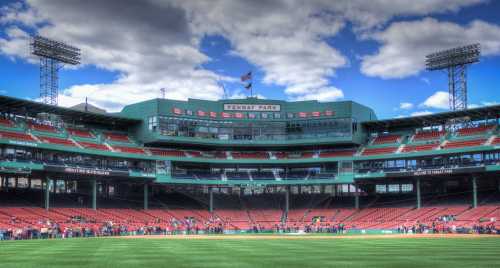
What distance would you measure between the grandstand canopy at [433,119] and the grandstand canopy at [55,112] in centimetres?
4379

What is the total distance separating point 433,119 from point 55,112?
204 feet

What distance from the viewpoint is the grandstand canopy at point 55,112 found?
255ft

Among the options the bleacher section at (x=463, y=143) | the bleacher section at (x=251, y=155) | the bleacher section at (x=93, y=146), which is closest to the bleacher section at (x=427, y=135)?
the bleacher section at (x=463, y=143)

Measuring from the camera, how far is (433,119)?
302 feet

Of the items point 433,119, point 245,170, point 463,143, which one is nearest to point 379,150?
point 433,119

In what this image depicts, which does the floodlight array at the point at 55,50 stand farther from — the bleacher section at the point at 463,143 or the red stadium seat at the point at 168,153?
the bleacher section at the point at 463,143

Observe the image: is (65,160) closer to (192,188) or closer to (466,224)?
(192,188)

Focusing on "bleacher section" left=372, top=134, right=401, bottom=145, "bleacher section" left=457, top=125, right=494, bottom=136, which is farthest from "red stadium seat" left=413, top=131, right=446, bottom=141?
"bleacher section" left=372, top=134, right=401, bottom=145

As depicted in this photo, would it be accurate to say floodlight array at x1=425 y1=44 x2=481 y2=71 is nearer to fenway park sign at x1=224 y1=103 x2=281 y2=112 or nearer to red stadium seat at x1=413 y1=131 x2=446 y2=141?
red stadium seat at x1=413 y1=131 x2=446 y2=141

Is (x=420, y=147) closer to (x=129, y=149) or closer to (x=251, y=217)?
(x=251, y=217)

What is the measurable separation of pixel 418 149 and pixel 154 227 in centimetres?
4378

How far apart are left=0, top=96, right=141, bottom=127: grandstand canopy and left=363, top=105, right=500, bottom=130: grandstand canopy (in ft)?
144

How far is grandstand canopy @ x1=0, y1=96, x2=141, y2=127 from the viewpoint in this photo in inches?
3063

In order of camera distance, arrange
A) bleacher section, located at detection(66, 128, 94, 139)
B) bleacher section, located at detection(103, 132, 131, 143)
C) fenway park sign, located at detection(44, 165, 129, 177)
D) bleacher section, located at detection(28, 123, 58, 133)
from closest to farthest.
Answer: fenway park sign, located at detection(44, 165, 129, 177) → bleacher section, located at detection(28, 123, 58, 133) → bleacher section, located at detection(66, 128, 94, 139) → bleacher section, located at detection(103, 132, 131, 143)
